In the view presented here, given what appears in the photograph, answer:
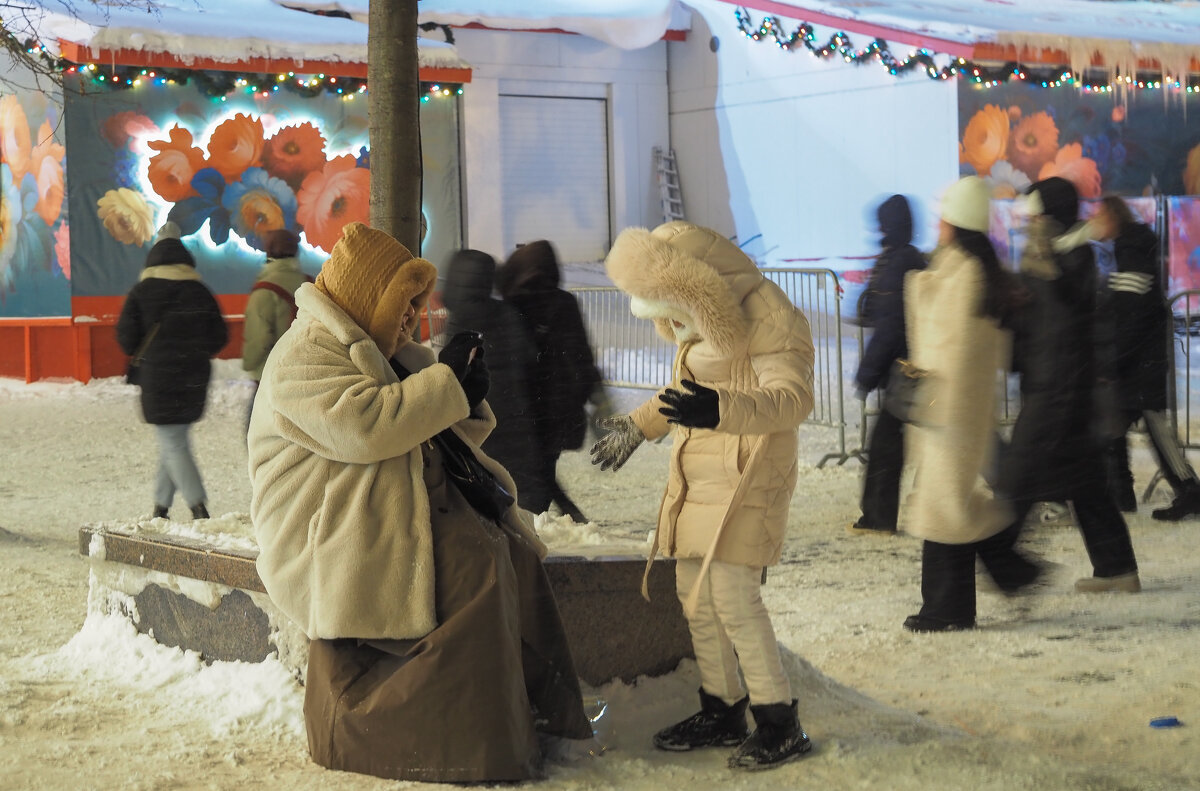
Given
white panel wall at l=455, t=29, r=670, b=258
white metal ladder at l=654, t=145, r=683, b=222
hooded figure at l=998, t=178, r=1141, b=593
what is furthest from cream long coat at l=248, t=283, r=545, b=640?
white metal ladder at l=654, t=145, r=683, b=222

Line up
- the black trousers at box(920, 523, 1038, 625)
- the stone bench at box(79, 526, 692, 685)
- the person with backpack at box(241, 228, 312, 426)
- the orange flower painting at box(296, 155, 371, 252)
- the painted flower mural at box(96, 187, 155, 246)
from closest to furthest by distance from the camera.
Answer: the stone bench at box(79, 526, 692, 685), the black trousers at box(920, 523, 1038, 625), the person with backpack at box(241, 228, 312, 426), the painted flower mural at box(96, 187, 155, 246), the orange flower painting at box(296, 155, 371, 252)

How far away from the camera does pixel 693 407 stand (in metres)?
3.53

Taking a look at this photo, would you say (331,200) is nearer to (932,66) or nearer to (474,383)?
(932,66)

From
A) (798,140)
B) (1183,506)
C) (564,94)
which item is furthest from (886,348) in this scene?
(564,94)

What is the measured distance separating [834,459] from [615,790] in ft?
22.6

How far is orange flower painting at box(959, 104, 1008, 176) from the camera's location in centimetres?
1664

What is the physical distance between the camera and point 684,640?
4578mm

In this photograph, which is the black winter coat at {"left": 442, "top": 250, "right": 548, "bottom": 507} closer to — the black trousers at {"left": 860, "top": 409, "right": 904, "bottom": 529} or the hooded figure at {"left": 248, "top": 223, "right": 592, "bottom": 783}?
the black trousers at {"left": 860, "top": 409, "right": 904, "bottom": 529}

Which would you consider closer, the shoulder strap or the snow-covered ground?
the snow-covered ground

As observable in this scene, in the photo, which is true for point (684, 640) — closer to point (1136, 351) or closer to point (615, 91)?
point (1136, 351)

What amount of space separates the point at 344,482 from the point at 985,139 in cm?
1467

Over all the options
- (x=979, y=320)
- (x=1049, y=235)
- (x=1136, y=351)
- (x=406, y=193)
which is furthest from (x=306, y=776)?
(x=1136, y=351)

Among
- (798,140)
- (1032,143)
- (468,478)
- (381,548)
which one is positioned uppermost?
(798,140)

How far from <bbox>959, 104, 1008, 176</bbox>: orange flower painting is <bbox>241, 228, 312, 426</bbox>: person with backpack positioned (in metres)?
10.7
